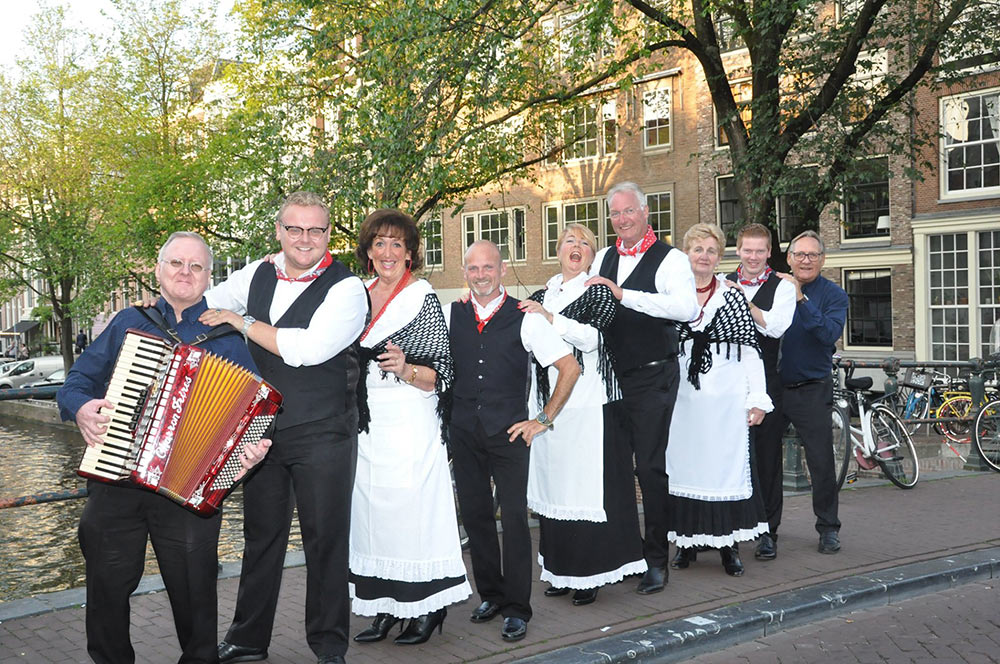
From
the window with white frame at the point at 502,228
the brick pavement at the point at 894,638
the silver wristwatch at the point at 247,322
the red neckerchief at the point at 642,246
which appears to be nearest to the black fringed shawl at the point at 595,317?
the red neckerchief at the point at 642,246

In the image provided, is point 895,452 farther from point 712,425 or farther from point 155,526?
point 155,526

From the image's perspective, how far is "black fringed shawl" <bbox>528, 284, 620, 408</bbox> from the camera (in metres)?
5.48

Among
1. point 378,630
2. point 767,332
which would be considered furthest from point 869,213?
point 378,630

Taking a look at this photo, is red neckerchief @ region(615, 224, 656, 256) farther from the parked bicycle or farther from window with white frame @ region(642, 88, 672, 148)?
window with white frame @ region(642, 88, 672, 148)

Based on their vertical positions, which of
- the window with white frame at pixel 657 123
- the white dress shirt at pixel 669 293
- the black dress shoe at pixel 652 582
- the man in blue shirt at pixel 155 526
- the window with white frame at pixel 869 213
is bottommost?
the black dress shoe at pixel 652 582

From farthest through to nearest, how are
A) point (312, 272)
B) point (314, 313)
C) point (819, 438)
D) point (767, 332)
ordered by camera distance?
point (819, 438)
point (767, 332)
point (312, 272)
point (314, 313)

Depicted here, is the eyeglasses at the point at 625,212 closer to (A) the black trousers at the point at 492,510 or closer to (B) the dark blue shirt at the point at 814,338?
(A) the black trousers at the point at 492,510

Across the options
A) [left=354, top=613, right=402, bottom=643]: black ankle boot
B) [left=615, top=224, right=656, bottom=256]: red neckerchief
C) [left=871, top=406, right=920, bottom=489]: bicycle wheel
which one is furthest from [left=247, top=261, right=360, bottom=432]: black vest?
[left=871, top=406, right=920, bottom=489]: bicycle wheel

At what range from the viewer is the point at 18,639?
4891 millimetres

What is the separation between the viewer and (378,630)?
16.3 ft

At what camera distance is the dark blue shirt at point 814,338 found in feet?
22.2

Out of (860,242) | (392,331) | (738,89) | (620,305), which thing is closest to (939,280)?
(860,242)

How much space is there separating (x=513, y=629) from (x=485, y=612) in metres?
0.35

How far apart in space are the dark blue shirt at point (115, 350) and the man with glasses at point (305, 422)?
11 centimetres
